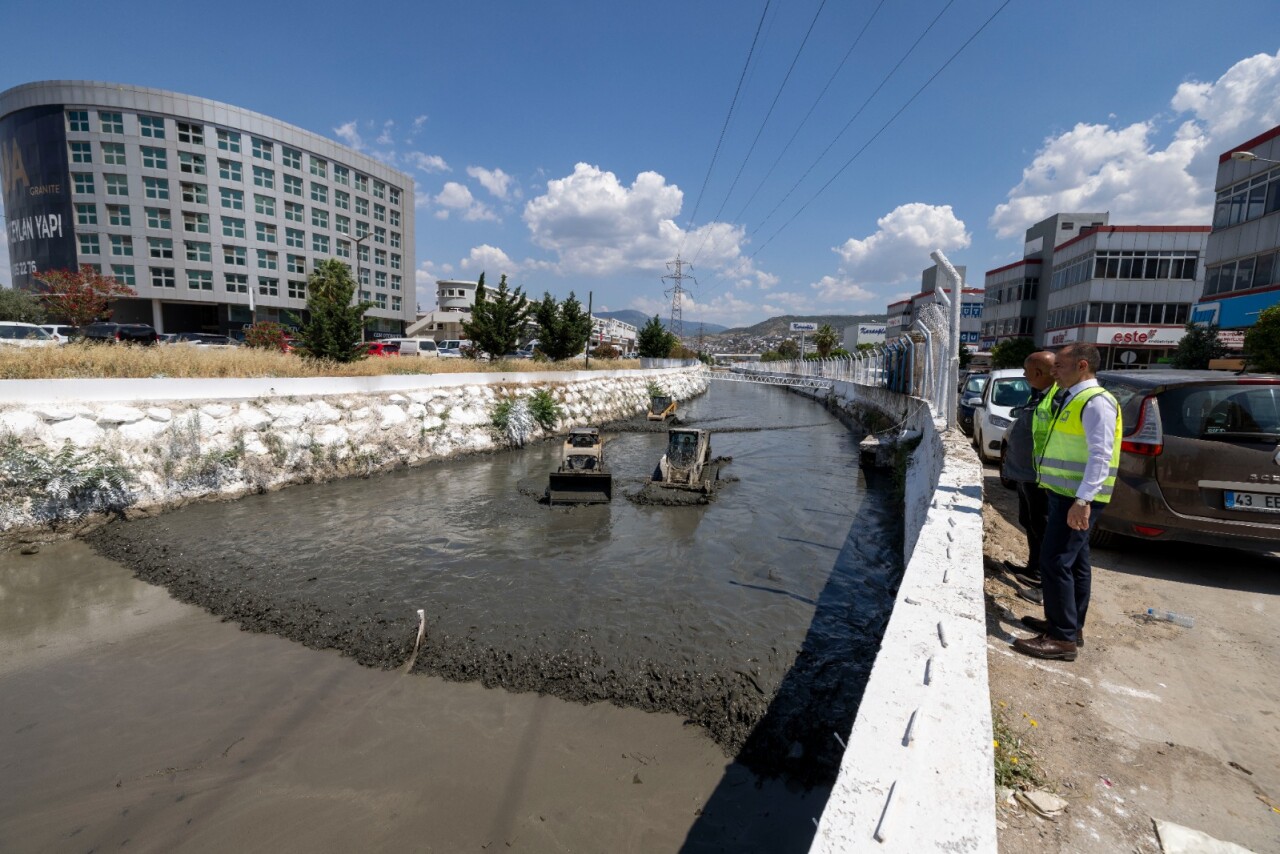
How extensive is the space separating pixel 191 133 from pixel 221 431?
49955 millimetres

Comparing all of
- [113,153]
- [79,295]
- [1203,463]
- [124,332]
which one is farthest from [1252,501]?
[113,153]

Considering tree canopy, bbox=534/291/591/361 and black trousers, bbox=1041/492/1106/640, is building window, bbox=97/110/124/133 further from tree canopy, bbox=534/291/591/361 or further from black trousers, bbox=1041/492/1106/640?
black trousers, bbox=1041/492/1106/640

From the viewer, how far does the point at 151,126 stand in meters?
45.8

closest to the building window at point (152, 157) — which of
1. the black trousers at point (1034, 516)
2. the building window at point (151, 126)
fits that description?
the building window at point (151, 126)

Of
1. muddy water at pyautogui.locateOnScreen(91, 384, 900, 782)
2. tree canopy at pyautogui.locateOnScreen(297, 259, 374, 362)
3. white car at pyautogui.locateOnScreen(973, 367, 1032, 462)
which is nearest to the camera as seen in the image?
muddy water at pyautogui.locateOnScreen(91, 384, 900, 782)

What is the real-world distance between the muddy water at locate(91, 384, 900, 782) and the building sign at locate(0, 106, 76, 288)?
52980 mm

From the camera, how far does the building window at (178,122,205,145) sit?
153 feet

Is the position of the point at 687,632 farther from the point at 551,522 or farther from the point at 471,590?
the point at 551,522

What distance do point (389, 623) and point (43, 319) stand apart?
51.2m

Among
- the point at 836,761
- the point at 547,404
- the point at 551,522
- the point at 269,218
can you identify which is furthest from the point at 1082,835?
the point at 269,218

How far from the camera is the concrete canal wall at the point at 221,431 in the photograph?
1055 centimetres

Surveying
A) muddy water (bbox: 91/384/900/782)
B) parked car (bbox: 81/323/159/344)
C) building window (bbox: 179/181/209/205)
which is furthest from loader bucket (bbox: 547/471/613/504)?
building window (bbox: 179/181/209/205)

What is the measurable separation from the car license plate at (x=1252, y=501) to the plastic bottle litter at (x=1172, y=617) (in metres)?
1.20

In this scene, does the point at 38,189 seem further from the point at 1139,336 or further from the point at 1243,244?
the point at 1139,336
